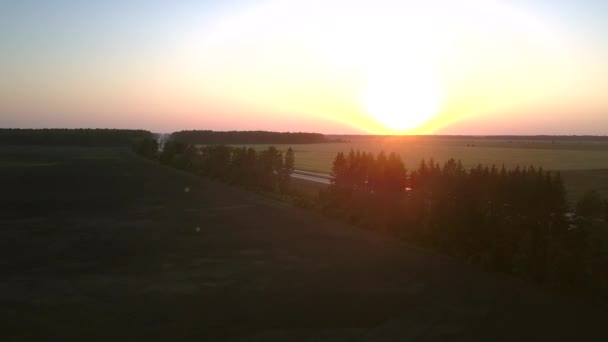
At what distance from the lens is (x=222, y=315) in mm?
15305

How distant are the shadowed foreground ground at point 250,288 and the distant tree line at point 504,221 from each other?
1349mm

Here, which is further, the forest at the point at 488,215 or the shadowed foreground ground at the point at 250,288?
the forest at the point at 488,215

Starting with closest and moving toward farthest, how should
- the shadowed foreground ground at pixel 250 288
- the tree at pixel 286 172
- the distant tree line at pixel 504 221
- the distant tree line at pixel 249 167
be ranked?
the shadowed foreground ground at pixel 250 288 < the distant tree line at pixel 504 221 < the tree at pixel 286 172 < the distant tree line at pixel 249 167

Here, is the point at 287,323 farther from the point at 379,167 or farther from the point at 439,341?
the point at 379,167

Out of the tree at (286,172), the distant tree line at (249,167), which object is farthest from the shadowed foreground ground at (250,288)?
the distant tree line at (249,167)

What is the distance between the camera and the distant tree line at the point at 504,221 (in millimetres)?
18266

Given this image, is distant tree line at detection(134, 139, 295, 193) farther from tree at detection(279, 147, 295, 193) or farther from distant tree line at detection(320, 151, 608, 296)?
distant tree line at detection(320, 151, 608, 296)

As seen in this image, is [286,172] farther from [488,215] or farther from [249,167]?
[488,215]

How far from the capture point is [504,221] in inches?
851

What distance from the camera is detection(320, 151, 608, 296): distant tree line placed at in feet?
59.9

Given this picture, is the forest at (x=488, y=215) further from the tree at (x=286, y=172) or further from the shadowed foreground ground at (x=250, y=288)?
the tree at (x=286, y=172)

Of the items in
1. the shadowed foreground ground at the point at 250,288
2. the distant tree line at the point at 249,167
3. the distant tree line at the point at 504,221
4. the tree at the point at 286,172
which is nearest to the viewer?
the shadowed foreground ground at the point at 250,288

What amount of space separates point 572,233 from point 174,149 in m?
78.1

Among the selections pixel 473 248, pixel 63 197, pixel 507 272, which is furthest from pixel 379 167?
pixel 63 197
